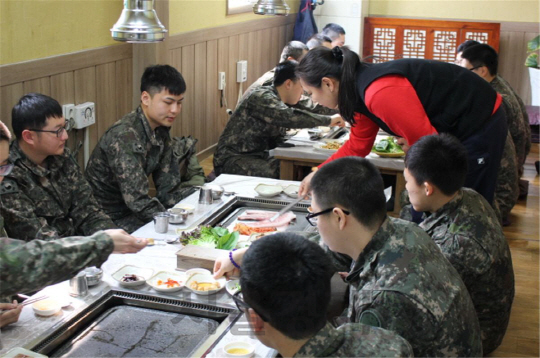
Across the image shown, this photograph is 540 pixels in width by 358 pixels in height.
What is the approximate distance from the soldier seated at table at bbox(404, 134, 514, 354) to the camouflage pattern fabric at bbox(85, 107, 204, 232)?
140 centimetres

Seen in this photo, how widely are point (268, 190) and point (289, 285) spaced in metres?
1.97

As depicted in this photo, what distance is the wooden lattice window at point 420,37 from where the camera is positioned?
7.32 meters

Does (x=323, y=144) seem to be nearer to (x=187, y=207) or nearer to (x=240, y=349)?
(x=187, y=207)

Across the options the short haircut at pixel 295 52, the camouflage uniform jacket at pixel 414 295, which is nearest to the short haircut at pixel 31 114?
the camouflage uniform jacket at pixel 414 295

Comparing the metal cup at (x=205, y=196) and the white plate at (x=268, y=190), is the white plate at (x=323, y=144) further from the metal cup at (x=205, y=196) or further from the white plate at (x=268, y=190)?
the metal cup at (x=205, y=196)

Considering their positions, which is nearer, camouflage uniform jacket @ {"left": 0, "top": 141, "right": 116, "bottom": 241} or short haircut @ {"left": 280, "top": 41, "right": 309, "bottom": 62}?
camouflage uniform jacket @ {"left": 0, "top": 141, "right": 116, "bottom": 241}

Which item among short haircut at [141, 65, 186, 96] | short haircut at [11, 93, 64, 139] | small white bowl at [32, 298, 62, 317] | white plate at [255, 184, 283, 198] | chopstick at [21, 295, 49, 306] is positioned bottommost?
chopstick at [21, 295, 49, 306]

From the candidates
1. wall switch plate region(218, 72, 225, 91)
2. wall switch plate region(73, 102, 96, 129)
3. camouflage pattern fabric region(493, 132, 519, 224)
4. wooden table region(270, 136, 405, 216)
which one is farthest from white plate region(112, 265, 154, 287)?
wall switch plate region(218, 72, 225, 91)

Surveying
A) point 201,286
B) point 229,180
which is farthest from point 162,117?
point 201,286

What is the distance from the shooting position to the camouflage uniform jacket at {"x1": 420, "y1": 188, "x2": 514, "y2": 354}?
2473mm

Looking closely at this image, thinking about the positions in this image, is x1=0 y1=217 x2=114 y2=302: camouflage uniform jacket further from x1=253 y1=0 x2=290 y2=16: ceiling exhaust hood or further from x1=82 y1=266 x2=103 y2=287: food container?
x1=253 y1=0 x2=290 y2=16: ceiling exhaust hood

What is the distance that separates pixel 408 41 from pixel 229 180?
458cm

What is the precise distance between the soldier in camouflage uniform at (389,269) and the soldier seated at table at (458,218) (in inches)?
18.1

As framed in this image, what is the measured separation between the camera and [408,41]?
7.55 m
